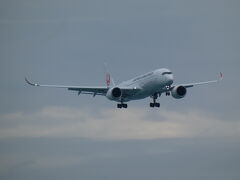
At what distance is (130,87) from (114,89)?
287 cm

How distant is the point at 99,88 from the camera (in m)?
183

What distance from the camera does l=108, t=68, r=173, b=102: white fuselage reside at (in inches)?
6816

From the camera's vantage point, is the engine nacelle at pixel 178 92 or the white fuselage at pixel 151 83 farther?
the engine nacelle at pixel 178 92

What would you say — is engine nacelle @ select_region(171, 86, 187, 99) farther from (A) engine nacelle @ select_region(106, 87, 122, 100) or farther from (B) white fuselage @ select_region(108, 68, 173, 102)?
(A) engine nacelle @ select_region(106, 87, 122, 100)

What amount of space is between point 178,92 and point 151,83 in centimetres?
599

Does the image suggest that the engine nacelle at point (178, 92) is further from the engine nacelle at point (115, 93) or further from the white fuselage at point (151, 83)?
the engine nacelle at point (115, 93)

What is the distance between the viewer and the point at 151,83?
17462 cm

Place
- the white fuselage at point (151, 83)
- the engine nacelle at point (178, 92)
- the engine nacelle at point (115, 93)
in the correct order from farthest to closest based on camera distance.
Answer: the engine nacelle at point (115, 93) < the engine nacelle at point (178, 92) < the white fuselage at point (151, 83)

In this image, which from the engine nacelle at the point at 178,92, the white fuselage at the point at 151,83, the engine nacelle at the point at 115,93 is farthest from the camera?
the engine nacelle at the point at 115,93

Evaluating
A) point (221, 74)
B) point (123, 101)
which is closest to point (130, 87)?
point (123, 101)

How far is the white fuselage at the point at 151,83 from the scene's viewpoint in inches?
6816

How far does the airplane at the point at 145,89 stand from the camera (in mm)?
173750

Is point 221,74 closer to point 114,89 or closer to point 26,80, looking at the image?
point 114,89

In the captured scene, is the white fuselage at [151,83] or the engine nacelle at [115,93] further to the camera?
the engine nacelle at [115,93]
